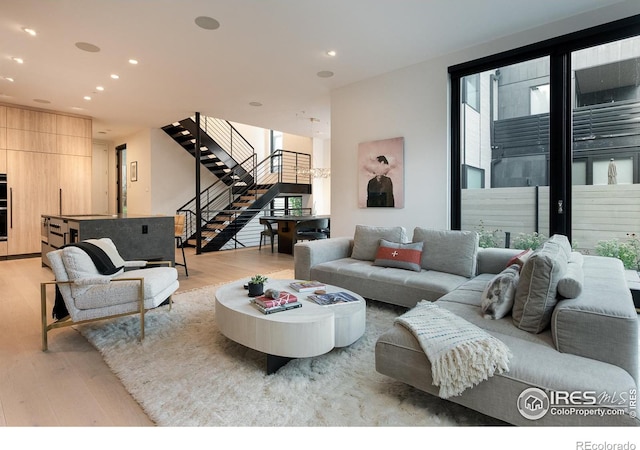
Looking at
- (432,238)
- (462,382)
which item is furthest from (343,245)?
(462,382)

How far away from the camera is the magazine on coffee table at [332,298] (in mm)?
2562

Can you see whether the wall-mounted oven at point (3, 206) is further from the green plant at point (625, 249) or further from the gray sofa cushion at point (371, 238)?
the green plant at point (625, 249)

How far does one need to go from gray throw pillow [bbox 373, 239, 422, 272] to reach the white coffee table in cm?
122

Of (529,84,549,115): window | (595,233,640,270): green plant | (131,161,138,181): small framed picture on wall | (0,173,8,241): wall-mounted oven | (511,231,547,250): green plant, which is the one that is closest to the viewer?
(595,233,640,270): green plant

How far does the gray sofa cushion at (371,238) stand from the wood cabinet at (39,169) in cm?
660

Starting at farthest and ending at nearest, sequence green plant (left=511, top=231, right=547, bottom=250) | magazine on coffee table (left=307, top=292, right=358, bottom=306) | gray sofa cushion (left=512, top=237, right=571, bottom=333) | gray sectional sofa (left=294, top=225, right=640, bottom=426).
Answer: green plant (left=511, top=231, right=547, bottom=250) < magazine on coffee table (left=307, top=292, right=358, bottom=306) < gray sofa cushion (left=512, top=237, right=571, bottom=333) < gray sectional sofa (left=294, top=225, right=640, bottom=426)

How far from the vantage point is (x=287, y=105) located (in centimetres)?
703

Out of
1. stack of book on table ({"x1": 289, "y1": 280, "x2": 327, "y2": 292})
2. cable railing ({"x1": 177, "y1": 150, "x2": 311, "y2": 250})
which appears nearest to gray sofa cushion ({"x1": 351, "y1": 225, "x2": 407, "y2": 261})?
stack of book on table ({"x1": 289, "y1": 280, "x2": 327, "y2": 292})

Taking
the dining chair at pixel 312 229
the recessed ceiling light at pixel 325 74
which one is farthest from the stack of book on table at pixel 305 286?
the dining chair at pixel 312 229

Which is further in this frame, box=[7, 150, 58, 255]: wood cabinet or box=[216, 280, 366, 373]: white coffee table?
box=[7, 150, 58, 255]: wood cabinet

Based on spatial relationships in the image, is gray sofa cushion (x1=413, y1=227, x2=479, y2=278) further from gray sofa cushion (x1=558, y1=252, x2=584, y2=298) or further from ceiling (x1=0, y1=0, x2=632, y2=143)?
ceiling (x1=0, y1=0, x2=632, y2=143)

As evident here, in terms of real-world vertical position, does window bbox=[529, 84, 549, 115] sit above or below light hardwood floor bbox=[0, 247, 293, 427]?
above

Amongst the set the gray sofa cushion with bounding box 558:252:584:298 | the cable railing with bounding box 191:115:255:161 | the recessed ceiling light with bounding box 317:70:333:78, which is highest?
the cable railing with bounding box 191:115:255:161

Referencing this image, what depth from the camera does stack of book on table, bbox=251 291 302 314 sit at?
231 centimetres
